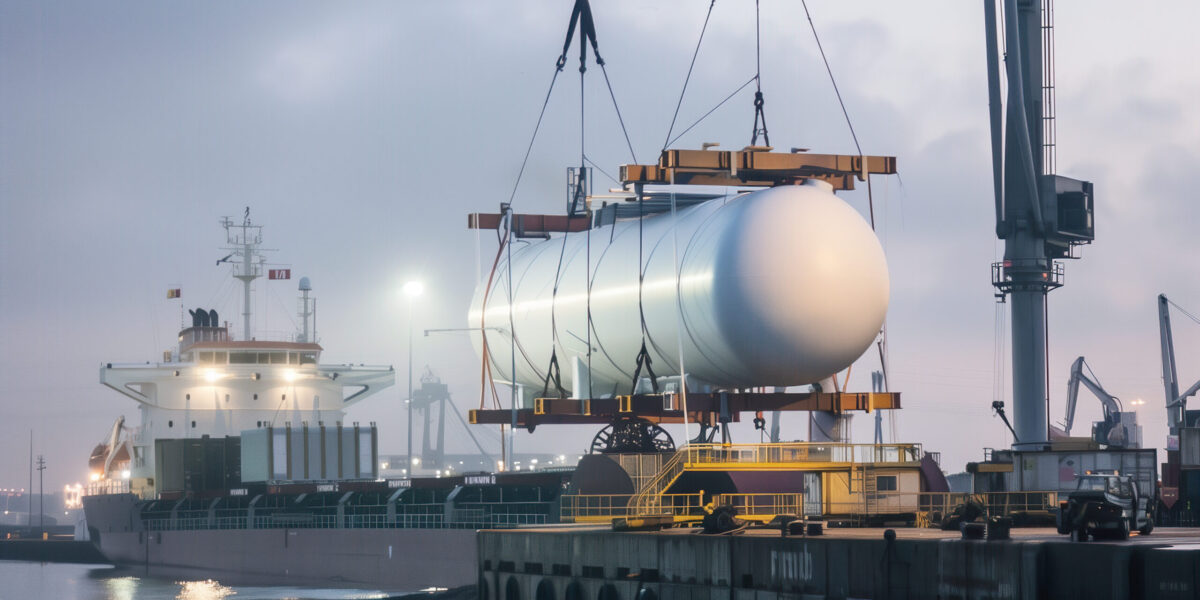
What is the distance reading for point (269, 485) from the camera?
67125 mm

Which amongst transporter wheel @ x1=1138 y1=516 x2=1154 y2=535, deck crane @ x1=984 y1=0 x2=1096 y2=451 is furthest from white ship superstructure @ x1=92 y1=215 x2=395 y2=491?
transporter wheel @ x1=1138 y1=516 x2=1154 y2=535

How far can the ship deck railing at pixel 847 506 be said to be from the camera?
31.3m

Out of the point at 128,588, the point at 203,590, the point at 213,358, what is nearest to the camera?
the point at 203,590

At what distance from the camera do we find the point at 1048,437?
66.5 metres

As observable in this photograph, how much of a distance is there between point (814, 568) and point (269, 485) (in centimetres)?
4719

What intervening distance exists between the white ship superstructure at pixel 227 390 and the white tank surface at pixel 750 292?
41.8 m

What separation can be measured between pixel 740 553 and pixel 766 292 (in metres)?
10.9

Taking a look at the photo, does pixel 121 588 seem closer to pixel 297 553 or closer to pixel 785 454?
pixel 297 553

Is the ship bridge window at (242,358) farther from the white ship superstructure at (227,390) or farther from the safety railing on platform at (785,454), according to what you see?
the safety railing on platform at (785,454)

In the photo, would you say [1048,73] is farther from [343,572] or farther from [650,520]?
[650,520]

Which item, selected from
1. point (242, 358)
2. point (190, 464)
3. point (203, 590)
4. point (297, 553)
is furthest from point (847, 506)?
point (242, 358)

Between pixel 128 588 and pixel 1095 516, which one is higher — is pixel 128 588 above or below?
below

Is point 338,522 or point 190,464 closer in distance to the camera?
point 338,522

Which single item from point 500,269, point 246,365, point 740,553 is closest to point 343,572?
point 500,269
